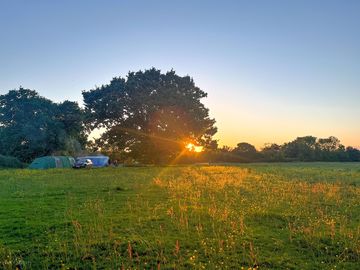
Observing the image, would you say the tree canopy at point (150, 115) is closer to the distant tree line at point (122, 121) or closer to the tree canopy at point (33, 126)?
the distant tree line at point (122, 121)

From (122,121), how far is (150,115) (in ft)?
16.9

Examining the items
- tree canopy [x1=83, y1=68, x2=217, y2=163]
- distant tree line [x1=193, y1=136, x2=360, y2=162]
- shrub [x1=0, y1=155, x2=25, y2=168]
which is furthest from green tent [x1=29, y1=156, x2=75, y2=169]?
distant tree line [x1=193, y1=136, x2=360, y2=162]

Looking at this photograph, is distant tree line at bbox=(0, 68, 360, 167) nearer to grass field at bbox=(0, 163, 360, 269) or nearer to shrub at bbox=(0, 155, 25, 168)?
shrub at bbox=(0, 155, 25, 168)

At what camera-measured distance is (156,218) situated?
1216cm

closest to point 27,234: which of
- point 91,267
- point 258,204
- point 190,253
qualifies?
point 91,267

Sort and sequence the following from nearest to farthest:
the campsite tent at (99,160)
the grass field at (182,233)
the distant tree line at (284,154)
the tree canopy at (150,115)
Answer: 1. the grass field at (182,233)
2. the tree canopy at (150,115)
3. the campsite tent at (99,160)
4. the distant tree line at (284,154)

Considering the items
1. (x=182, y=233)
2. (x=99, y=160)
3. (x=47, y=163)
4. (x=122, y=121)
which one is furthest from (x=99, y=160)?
(x=182, y=233)

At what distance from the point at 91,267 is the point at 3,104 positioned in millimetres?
68785

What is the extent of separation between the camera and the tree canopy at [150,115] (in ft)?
188

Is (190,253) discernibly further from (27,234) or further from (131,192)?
(131,192)

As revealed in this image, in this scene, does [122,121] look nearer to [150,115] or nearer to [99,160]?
[150,115]

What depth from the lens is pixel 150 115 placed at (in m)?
57.5

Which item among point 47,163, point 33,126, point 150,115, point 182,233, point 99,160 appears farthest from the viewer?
point 99,160

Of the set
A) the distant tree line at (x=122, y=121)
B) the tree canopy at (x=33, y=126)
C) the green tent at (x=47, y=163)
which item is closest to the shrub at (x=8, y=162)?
the distant tree line at (x=122, y=121)
